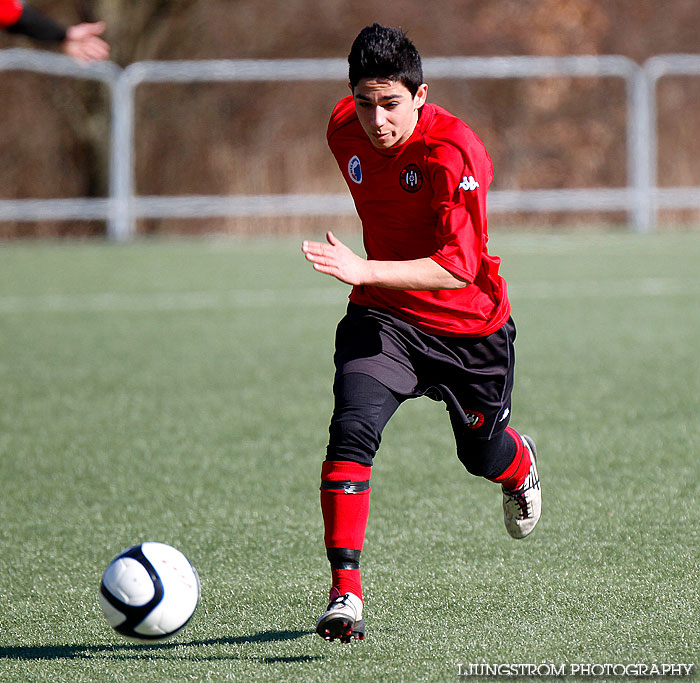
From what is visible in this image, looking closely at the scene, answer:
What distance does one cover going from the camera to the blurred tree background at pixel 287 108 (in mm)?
20422

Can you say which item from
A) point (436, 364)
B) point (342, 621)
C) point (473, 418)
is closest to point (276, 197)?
point (473, 418)

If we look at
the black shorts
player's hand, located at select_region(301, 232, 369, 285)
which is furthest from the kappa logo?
the black shorts

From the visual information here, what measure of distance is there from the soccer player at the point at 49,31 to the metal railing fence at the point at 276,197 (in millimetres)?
13432

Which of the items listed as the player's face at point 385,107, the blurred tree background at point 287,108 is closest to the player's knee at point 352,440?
the player's face at point 385,107

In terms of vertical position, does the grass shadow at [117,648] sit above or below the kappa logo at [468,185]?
below

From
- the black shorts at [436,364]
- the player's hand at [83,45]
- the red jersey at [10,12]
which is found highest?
the red jersey at [10,12]

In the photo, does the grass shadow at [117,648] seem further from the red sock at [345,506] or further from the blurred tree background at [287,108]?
the blurred tree background at [287,108]

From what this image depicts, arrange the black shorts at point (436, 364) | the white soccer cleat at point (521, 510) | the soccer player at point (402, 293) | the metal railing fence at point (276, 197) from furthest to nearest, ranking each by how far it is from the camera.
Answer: the metal railing fence at point (276, 197), the white soccer cleat at point (521, 510), the black shorts at point (436, 364), the soccer player at point (402, 293)

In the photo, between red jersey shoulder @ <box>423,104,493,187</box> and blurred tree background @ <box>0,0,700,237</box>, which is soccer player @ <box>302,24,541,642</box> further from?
blurred tree background @ <box>0,0,700,237</box>

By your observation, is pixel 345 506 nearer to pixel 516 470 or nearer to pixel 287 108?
pixel 516 470

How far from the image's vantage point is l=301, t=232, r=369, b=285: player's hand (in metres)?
3.46

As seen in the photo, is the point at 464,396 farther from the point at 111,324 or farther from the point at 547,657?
the point at 111,324

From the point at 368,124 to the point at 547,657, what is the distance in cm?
164

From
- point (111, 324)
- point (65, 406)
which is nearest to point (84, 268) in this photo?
point (111, 324)
